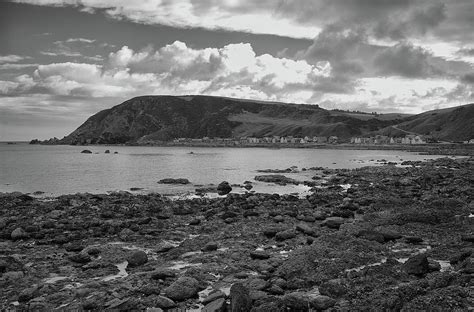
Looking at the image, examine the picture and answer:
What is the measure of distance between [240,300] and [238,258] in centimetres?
616

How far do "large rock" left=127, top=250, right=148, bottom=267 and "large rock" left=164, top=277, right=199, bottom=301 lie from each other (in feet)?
13.3

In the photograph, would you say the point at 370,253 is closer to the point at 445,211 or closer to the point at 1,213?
the point at 445,211

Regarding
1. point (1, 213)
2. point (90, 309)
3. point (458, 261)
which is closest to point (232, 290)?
point (90, 309)

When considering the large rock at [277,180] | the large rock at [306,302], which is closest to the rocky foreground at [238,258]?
the large rock at [306,302]

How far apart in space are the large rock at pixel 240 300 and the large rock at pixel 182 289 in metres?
1.94

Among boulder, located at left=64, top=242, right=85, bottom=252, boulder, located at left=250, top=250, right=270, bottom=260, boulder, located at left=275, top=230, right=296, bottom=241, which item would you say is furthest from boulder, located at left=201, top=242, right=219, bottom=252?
Result: boulder, located at left=64, top=242, right=85, bottom=252

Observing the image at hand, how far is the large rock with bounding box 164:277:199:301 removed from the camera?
13.5 metres

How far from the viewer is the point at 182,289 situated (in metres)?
13.8

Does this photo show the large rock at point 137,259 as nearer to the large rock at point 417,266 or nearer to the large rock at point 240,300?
the large rock at point 240,300

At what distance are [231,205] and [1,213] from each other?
1825 cm

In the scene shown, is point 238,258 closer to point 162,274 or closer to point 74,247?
point 162,274

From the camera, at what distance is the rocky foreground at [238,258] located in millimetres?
12680

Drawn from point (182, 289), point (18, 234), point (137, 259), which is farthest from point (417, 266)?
point (18, 234)

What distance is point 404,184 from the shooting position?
46.2 m
